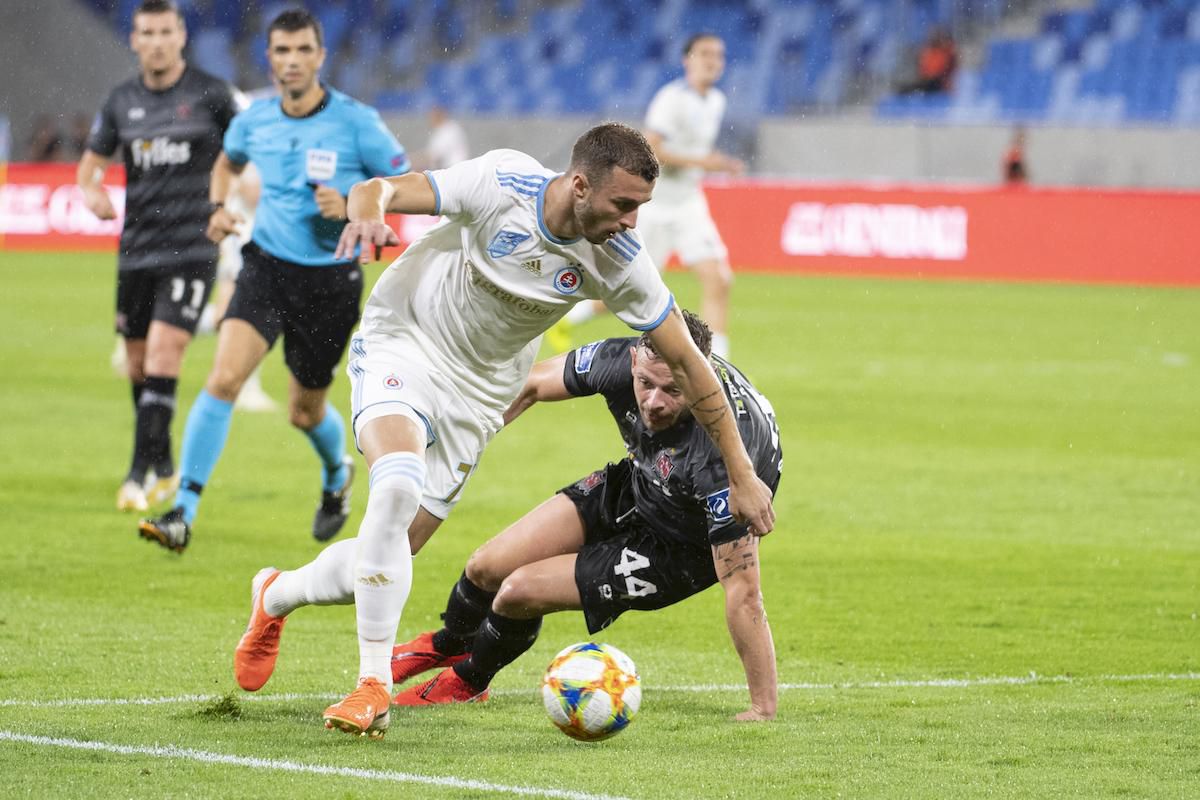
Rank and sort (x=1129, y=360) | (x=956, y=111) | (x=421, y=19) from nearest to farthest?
1. (x=1129, y=360)
2. (x=956, y=111)
3. (x=421, y=19)

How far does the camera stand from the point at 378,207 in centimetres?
479

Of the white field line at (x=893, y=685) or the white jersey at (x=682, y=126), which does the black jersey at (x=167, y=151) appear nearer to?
the white field line at (x=893, y=685)

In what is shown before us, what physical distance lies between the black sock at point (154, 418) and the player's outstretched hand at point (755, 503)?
487 centimetres

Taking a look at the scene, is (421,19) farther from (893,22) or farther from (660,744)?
(660,744)

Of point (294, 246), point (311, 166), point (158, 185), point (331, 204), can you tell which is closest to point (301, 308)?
point (294, 246)

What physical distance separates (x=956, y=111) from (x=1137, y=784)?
2515cm

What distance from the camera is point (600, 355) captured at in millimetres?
5980

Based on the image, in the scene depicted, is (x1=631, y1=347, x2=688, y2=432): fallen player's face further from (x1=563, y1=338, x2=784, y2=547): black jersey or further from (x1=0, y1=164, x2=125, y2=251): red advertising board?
(x1=0, y1=164, x2=125, y2=251): red advertising board

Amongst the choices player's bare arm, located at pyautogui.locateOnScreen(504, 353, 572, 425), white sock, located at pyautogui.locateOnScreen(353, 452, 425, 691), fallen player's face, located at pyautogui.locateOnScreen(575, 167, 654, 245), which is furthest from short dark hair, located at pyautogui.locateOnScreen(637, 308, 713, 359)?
white sock, located at pyautogui.locateOnScreen(353, 452, 425, 691)

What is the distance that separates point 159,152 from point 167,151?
45mm

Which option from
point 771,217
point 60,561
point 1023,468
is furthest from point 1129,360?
point 60,561

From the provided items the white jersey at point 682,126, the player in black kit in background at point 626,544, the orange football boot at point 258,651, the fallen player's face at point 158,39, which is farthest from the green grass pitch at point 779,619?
the fallen player's face at point 158,39

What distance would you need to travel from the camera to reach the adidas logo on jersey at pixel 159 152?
9.56 meters

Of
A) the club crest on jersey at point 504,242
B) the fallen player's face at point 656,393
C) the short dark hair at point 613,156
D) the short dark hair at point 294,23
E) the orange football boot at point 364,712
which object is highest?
the short dark hair at point 613,156
